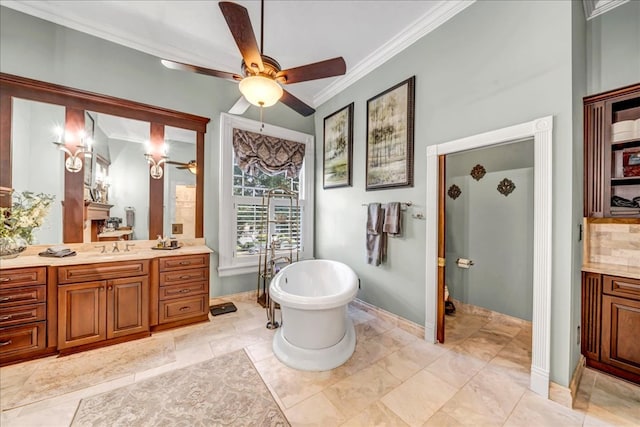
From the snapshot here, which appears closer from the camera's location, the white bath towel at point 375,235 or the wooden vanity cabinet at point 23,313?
the wooden vanity cabinet at point 23,313

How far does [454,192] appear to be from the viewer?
132 inches

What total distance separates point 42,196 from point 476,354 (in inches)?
184

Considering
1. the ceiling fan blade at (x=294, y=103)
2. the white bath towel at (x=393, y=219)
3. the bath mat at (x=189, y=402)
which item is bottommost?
the bath mat at (x=189, y=402)

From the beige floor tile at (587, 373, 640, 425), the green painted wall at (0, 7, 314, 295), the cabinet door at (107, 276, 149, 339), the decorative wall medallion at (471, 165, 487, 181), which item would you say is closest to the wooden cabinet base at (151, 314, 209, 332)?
the cabinet door at (107, 276, 149, 339)

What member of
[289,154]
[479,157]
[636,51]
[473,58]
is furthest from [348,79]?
[636,51]

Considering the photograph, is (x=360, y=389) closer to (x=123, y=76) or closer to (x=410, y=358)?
(x=410, y=358)

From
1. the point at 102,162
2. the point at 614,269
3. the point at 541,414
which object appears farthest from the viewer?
the point at 102,162

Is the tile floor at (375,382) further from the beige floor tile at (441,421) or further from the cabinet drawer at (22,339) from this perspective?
the cabinet drawer at (22,339)

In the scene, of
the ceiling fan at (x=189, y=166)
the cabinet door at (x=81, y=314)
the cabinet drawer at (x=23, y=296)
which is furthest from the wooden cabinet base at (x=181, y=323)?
the ceiling fan at (x=189, y=166)

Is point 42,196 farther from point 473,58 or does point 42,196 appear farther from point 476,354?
point 476,354

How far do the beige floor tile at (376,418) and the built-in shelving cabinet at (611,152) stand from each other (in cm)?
229

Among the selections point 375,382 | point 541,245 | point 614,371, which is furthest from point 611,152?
point 375,382

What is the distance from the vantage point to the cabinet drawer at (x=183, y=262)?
262cm

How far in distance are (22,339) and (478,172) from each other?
16.6 feet
